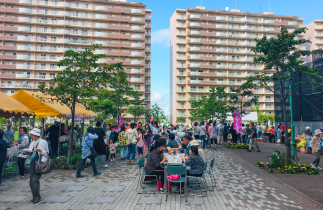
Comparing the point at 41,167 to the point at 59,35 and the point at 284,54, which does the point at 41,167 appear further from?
the point at 59,35

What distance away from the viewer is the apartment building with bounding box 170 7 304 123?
223ft

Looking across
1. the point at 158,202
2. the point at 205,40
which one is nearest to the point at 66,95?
the point at 158,202

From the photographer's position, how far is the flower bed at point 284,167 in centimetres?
972

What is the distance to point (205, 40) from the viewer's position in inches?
2699

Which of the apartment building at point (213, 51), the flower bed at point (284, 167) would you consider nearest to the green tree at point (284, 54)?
the flower bed at point (284, 167)

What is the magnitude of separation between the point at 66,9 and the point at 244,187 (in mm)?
65200

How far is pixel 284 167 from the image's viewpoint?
33.6 feet

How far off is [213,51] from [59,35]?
133ft

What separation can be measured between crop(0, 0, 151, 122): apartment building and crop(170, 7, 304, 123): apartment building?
10722 mm

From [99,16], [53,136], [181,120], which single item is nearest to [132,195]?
[53,136]

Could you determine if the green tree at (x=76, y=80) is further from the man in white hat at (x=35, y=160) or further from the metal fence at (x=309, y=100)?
the metal fence at (x=309, y=100)

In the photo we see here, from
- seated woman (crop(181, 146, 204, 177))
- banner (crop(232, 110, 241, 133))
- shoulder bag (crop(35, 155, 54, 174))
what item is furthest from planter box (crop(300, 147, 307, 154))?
shoulder bag (crop(35, 155, 54, 174))

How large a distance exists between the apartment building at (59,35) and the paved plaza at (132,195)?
180ft

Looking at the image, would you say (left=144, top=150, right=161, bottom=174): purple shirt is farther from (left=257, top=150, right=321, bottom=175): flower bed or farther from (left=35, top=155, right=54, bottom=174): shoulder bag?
(left=257, top=150, right=321, bottom=175): flower bed
